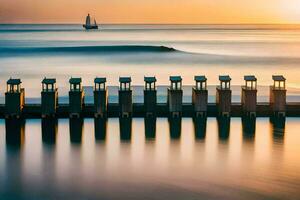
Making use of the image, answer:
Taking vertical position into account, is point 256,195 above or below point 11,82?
→ below

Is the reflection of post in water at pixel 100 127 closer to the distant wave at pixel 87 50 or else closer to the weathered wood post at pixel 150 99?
the weathered wood post at pixel 150 99

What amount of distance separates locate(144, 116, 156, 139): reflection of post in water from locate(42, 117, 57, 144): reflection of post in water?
3.70 meters

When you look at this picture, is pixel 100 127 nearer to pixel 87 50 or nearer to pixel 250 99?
pixel 250 99

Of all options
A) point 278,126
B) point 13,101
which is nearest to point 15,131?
point 13,101

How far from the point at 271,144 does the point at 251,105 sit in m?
3.99

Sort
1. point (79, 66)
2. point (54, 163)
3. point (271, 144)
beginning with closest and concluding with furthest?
point (54, 163) < point (271, 144) < point (79, 66)

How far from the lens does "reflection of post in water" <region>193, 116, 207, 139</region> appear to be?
2645 cm

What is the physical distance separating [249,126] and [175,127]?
3137 mm

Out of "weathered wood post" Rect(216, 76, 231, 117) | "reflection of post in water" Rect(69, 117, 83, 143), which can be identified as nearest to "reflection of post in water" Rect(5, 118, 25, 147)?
"reflection of post in water" Rect(69, 117, 83, 143)

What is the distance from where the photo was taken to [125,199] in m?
18.0

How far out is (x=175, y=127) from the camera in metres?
27.8

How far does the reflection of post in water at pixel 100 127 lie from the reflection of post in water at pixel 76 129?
64 centimetres

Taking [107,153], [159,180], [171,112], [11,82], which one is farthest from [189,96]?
[159,180]

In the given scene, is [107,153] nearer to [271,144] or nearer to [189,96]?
[271,144]
